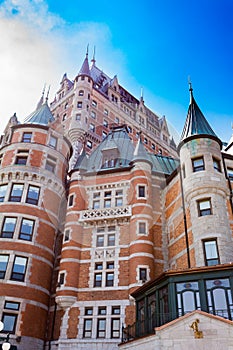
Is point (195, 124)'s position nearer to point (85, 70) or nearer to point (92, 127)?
point (92, 127)

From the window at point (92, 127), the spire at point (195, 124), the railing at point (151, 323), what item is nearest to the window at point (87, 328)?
the railing at point (151, 323)

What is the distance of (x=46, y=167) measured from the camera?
3209 cm

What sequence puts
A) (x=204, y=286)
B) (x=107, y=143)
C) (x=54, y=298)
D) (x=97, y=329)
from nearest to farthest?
(x=204, y=286) < (x=97, y=329) < (x=54, y=298) < (x=107, y=143)

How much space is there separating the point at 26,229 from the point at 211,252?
48.4ft

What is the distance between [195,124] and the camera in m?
29.0

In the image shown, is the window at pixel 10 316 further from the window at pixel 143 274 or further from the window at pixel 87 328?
the window at pixel 143 274

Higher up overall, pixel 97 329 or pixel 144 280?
pixel 144 280

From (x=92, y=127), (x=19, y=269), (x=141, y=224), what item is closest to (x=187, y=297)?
(x=141, y=224)

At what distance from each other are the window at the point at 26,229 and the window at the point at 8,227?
0.66 metres

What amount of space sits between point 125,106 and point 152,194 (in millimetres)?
38358

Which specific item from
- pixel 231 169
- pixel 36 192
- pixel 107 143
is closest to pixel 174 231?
pixel 231 169

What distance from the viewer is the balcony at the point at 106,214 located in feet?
96.0

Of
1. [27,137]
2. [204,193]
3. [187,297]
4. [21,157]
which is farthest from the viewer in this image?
[27,137]

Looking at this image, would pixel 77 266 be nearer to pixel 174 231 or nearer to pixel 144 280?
pixel 144 280
